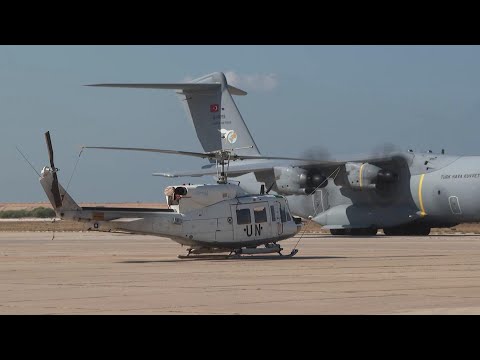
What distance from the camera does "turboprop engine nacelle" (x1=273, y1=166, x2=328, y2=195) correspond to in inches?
2064

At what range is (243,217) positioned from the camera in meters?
28.3

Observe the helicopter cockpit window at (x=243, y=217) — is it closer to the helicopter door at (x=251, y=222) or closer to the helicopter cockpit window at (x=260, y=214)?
the helicopter door at (x=251, y=222)

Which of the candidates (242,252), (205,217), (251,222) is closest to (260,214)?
(251,222)

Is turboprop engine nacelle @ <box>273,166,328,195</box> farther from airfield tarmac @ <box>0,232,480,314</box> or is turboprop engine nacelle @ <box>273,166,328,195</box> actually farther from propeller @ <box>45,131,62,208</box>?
propeller @ <box>45,131,62,208</box>

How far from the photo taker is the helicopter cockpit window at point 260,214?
93.4 feet

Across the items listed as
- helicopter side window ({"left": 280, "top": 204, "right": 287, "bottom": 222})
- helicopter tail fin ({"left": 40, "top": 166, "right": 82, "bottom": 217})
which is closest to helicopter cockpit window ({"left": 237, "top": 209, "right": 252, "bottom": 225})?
helicopter side window ({"left": 280, "top": 204, "right": 287, "bottom": 222})

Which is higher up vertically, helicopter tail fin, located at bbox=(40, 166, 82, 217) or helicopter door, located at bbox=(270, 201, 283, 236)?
helicopter tail fin, located at bbox=(40, 166, 82, 217)

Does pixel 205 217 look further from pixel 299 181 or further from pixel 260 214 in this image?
pixel 299 181

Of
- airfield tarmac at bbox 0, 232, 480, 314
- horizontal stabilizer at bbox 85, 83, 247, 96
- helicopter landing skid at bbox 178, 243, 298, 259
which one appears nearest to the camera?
airfield tarmac at bbox 0, 232, 480, 314

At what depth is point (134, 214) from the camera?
27.0 meters

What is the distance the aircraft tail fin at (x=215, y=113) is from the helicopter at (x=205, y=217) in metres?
21.5

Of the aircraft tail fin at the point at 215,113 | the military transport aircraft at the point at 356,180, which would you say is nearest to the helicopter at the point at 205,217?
the military transport aircraft at the point at 356,180

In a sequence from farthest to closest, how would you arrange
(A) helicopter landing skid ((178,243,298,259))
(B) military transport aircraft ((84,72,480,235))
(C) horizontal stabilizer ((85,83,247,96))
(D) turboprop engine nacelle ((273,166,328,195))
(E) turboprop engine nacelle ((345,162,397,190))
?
(D) turboprop engine nacelle ((273,166,328,195))
(E) turboprop engine nacelle ((345,162,397,190))
(B) military transport aircraft ((84,72,480,235))
(C) horizontal stabilizer ((85,83,247,96))
(A) helicopter landing skid ((178,243,298,259))
